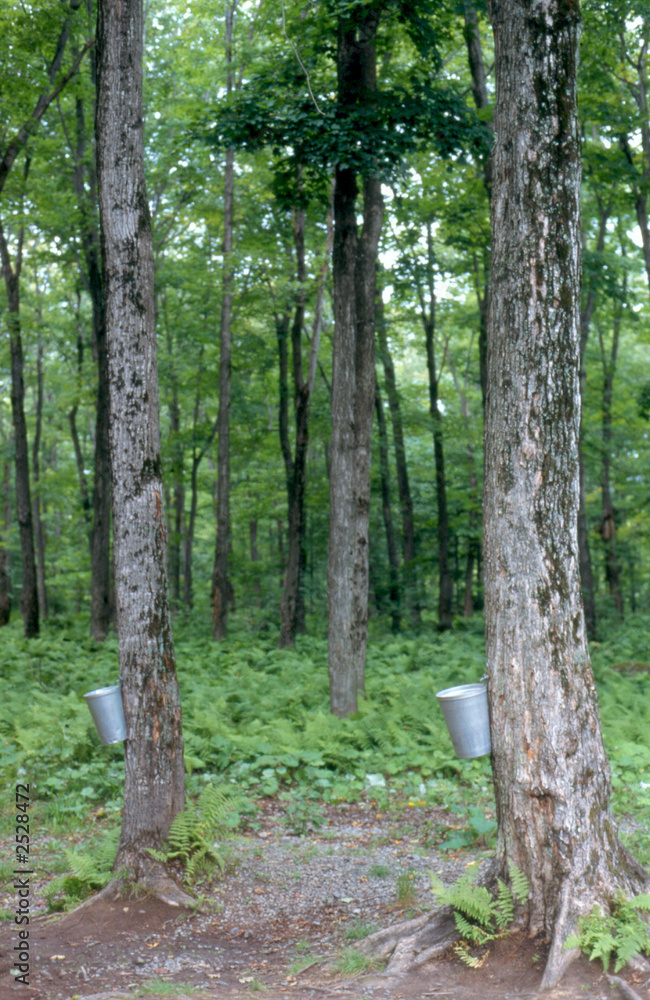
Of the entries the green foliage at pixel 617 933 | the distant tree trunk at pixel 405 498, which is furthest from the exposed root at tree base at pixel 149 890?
the distant tree trunk at pixel 405 498

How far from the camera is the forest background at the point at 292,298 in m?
8.72

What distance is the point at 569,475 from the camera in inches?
152

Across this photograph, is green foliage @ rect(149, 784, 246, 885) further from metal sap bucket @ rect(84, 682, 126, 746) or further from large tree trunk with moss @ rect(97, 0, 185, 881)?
metal sap bucket @ rect(84, 682, 126, 746)

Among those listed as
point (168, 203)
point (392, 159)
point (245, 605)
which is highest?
point (168, 203)

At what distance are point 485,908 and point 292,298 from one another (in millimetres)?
13852

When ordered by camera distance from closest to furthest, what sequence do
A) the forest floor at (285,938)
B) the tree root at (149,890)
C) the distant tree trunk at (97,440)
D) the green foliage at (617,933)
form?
the green foliage at (617,933) → the forest floor at (285,938) → the tree root at (149,890) → the distant tree trunk at (97,440)

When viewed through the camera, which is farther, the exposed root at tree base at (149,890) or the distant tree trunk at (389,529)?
the distant tree trunk at (389,529)

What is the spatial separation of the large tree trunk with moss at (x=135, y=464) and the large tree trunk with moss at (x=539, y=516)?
185cm

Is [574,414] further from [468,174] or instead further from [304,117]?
[468,174]

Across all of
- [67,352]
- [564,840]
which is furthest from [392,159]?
[67,352]

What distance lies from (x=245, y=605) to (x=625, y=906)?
27421mm

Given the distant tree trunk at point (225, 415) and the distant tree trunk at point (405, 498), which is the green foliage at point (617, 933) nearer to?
the distant tree trunk at point (225, 415)

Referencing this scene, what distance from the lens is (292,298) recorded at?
16.0 m

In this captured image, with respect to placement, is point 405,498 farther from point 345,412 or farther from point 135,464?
point 135,464
